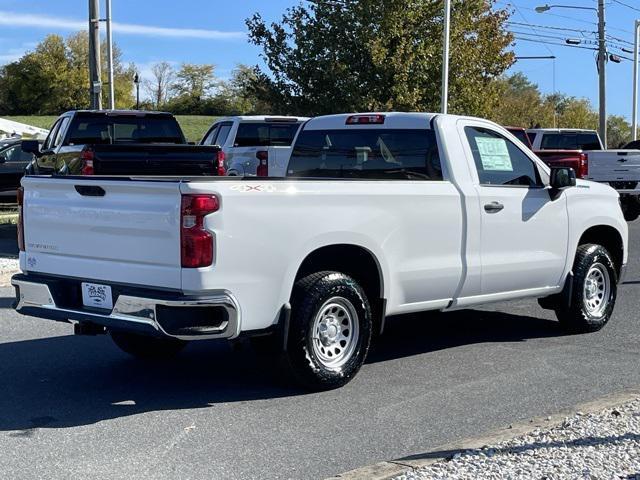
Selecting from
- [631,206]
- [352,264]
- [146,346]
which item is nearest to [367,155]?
[352,264]

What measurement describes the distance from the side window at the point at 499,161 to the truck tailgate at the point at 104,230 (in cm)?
303

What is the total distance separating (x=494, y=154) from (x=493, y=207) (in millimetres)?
603

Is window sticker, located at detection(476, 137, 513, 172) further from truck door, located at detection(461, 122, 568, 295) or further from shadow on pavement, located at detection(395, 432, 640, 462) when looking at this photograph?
shadow on pavement, located at detection(395, 432, 640, 462)

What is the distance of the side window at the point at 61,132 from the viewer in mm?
15203

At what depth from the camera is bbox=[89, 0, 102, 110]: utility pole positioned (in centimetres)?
2073

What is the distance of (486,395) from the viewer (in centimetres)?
666

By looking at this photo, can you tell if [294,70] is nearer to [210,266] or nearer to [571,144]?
[571,144]

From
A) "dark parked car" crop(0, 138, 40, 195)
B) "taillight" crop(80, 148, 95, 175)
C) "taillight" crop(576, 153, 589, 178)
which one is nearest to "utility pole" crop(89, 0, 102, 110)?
"dark parked car" crop(0, 138, 40, 195)

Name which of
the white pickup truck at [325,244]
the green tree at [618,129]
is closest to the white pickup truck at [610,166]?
the white pickup truck at [325,244]

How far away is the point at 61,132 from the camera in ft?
50.5

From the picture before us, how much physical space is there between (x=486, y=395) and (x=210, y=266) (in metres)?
2.26

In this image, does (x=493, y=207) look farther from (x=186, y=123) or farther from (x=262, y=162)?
(x=186, y=123)

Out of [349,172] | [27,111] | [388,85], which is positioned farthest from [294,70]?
[27,111]

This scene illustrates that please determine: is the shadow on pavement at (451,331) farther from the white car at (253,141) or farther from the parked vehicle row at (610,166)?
the parked vehicle row at (610,166)
